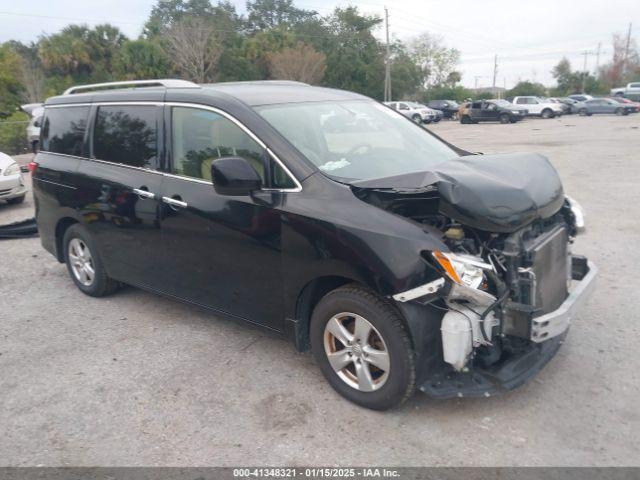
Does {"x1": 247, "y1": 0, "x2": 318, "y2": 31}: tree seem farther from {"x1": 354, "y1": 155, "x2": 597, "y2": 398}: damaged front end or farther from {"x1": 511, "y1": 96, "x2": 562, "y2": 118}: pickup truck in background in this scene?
{"x1": 354, "y1": 155, "x2": 597, "y2": 398}: damaged front end

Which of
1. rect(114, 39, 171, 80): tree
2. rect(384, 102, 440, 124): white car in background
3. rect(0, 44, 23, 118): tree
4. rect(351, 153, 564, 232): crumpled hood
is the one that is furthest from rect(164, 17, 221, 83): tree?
rect(351, 153, 564, 232): crumpled hood

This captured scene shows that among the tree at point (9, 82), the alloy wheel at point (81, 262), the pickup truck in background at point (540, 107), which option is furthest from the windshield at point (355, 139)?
the pickup truck in background at point (540, 107)

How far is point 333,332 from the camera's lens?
136 inches

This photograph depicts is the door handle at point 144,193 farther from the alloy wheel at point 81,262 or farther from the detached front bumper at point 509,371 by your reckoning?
the detached front bumper at point 509,371

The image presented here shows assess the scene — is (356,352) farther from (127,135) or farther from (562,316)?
(127,135)

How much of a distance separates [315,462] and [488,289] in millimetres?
1344

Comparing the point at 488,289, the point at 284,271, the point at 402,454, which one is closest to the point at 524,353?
the point at 488,289

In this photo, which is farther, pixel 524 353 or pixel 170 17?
pixel 170 17

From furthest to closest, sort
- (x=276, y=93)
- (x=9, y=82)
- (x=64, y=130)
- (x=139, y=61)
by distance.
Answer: (x=139, y=61) < (x=9, y=82) < (x=64, y=130) < (x=276, y=93)

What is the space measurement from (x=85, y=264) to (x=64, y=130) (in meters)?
1.31

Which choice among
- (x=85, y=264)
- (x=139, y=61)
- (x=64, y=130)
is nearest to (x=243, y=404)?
(x=85, y=264)

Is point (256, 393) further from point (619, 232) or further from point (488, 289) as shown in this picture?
point (619, 232)

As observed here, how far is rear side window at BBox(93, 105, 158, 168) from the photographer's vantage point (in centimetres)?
443

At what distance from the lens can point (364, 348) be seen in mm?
3322
